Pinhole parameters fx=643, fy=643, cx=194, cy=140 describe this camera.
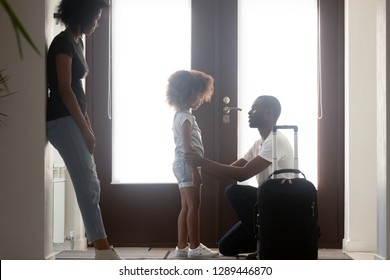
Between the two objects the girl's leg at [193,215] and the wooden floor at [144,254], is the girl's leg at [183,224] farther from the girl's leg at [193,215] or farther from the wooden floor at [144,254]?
the wooden floor at [144,254]

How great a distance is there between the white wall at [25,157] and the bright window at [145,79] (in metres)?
1.40

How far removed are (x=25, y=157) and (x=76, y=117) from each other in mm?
349

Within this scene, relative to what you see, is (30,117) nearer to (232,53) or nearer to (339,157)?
(232,53)

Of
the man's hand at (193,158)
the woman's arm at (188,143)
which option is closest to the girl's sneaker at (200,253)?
the woman's arm at (188,143)

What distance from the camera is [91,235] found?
100 inches

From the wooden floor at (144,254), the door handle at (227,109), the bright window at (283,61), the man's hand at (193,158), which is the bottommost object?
the wooden floor at (144,254)

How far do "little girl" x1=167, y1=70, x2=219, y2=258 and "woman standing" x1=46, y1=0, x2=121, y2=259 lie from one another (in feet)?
2.87

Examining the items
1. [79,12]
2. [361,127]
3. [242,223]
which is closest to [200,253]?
[242,223]

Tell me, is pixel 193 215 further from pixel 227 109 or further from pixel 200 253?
pixel 227 109

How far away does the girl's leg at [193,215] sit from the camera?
341cm

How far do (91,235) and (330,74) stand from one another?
2.18m

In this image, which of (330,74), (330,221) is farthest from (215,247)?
(330,74)

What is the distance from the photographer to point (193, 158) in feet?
10.6

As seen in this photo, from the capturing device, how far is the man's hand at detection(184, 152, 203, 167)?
3180mm
